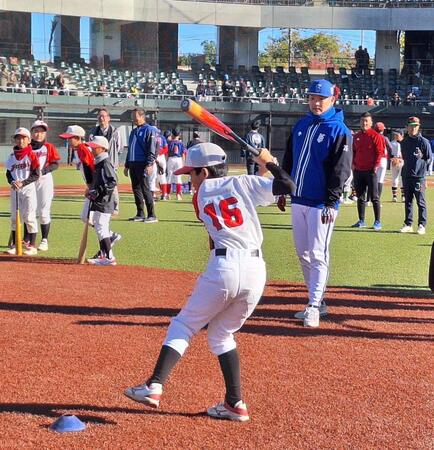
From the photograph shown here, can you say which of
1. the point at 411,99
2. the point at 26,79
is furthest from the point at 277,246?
the point at 411,99

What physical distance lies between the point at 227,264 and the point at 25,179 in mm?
7446

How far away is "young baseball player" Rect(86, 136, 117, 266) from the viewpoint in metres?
10.6

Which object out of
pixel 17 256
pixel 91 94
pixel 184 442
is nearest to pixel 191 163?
pixel 184 442

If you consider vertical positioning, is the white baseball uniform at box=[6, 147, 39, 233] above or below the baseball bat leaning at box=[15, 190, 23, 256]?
above

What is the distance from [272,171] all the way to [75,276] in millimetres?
5609

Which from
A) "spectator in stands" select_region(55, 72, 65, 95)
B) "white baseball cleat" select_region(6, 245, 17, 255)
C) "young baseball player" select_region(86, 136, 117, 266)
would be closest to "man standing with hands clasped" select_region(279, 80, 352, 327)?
"young baseball player" select_region(86, 136, 117, 266)

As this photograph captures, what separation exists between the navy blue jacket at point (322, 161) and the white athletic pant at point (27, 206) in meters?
5.57

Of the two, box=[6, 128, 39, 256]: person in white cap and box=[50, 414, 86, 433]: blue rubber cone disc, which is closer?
box=[50, 414, 86, 433]: blue rubber cone disc

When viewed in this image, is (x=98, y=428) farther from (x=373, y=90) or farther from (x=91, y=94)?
(x=373, y=90)

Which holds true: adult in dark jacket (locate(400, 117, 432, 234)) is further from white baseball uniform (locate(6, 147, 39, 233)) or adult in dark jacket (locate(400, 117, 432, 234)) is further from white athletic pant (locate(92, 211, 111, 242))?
white baseball uniform (locate(6, 147, 39, 233))

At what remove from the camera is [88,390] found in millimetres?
5449

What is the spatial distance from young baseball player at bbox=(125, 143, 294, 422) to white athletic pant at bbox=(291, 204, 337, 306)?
8.19ft

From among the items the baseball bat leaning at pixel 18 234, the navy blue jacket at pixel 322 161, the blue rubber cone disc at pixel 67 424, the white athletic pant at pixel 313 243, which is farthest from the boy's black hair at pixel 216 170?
the baseball bat leaning at pixel 18 234

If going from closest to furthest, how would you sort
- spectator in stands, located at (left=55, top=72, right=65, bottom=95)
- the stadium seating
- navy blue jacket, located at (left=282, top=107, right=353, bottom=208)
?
navy blue jacket, located at (left=282, top=107, right=353, bottom=208) < spectator in stands, located at (left=55, top=72, right=65, bottom=95) < the stadium seating
